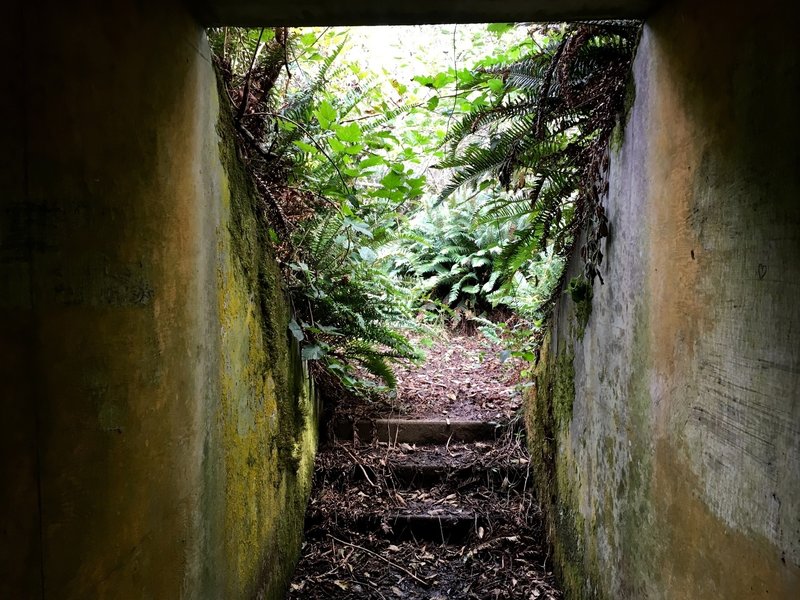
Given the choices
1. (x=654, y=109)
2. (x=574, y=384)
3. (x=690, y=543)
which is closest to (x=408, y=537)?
(x=574, y=384)

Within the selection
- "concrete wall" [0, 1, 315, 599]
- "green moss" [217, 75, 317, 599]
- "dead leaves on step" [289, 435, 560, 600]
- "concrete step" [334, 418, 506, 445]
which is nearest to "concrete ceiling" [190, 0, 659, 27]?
"concrete wall" [0, 1, 315, 599]

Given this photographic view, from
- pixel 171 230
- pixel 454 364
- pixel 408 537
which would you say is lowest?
pixel 408 537

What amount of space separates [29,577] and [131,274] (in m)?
0.74

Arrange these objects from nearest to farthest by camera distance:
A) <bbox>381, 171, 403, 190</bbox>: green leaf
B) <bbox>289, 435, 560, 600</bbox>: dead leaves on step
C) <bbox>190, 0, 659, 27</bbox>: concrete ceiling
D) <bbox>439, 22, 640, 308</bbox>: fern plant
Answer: <bbox>190, 0, 659, 27</bbox>: concrete ceiling → <bbox>439, 22, 640, 308</bbox>: fern plant → <bbox>289, 435, 560, 600</bbox>: dead leaves on step → <bbox>381, 171, 403, 190</bbox>: green leaf

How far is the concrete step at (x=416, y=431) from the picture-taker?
4504 mm

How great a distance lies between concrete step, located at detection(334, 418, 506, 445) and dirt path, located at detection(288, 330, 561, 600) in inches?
0.5

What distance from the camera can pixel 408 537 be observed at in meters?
3.72

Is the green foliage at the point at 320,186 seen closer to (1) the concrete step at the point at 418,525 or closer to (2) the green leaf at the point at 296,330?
(2) the green leaf at the point at 296,330

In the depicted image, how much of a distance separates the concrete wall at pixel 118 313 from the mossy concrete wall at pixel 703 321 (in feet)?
5.10

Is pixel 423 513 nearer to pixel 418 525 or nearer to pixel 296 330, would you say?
pixel 418 525

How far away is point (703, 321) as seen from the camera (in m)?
1.54

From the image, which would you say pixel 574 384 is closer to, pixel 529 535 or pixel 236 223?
pixel 529 535

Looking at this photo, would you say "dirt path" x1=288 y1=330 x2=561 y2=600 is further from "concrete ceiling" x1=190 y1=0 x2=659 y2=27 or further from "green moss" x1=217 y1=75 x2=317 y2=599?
"concrete ceiling" x1=190 y1=0 x2=659 y2=27

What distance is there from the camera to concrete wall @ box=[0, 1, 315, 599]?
3.29 feet
